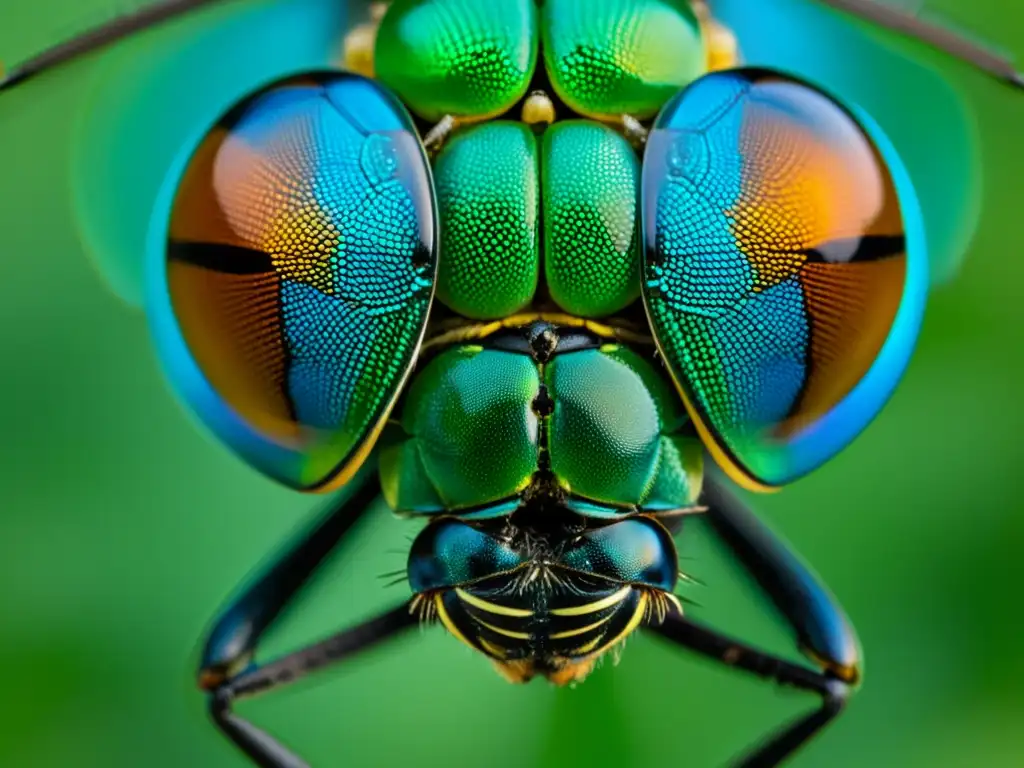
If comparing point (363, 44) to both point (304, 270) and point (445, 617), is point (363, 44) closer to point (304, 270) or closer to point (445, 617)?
point (304, 270)

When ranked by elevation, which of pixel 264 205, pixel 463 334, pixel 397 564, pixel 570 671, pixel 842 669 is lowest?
pixel 397 564

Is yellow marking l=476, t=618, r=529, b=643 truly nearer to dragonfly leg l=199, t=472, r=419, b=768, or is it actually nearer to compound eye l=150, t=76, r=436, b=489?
compound eye l=150, t=76, r=436, b=489

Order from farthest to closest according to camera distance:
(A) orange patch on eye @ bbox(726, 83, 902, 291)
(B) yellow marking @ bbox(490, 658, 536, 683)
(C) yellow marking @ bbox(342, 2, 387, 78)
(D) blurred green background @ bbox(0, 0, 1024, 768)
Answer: (D) blurred green background @ bbox(0, 0, 1024, 768) < (C) yellow marking @ bbox(342, 2, 387, 78) < (B) yellow marking @ bbox(490, 658, 536, 683) < (A) orange patch on eye @ bbox(726, 83, 902, 291)

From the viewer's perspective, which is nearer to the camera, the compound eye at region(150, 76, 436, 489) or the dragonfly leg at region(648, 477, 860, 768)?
the compound eye at region(150, 76, 436, 489)

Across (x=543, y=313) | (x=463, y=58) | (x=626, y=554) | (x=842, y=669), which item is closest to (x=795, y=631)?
(x=842, y=669)

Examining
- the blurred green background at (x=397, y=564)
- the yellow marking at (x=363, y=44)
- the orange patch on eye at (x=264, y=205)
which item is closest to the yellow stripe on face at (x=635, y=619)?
the orange patch on eye at (x=264, y=205)

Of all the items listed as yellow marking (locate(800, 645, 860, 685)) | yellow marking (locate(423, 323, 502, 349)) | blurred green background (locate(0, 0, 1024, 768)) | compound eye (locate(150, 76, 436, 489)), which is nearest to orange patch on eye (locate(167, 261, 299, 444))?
compound eye (locate(150, 76, 436, 489))

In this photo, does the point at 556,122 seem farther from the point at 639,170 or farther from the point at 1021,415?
the point at 1021,415
